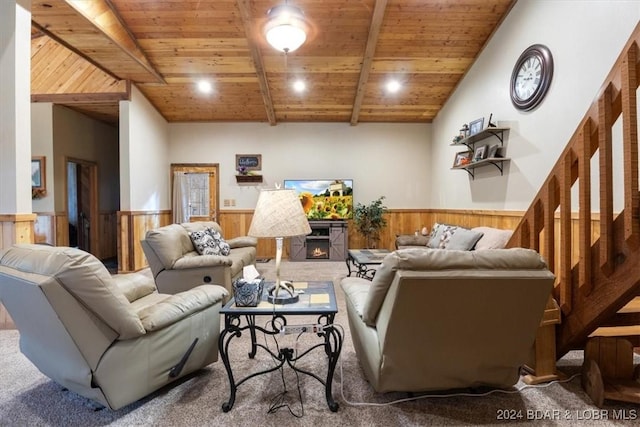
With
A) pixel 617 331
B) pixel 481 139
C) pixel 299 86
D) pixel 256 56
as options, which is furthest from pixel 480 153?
pixel 256 56

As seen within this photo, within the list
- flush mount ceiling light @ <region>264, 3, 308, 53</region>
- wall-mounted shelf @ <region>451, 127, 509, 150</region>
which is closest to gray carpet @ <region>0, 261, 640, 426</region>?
wall-mounted shelf @ <region>451, 127, 509, 150</region>

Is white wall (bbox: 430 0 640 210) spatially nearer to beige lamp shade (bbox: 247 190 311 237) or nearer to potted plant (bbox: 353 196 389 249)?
potted plant (bbox: 353 196 389 249)

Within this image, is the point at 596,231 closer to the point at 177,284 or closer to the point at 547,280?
the point at 547,280

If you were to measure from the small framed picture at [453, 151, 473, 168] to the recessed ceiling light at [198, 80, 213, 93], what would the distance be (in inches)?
171

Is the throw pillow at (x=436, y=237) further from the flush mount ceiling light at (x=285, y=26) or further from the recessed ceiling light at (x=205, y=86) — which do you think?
the recessed ceiling light at (x=205, y=86)

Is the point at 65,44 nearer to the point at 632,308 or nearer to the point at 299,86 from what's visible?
the point at 299,86

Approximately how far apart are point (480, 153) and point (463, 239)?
132 centimetres

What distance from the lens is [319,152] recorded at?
683 centimetres

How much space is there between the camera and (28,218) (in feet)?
9.82

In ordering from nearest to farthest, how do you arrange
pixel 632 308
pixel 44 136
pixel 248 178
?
1. pixel 632 308
2. pixel 44 136
3. pixel 248 178

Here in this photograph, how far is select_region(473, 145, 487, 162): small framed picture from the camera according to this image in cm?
439

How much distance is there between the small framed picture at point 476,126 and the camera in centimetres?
446

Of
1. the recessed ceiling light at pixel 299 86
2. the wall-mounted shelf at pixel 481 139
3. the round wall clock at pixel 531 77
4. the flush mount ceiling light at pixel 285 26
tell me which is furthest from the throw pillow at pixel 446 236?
the recessed ceiling light at pixel 299 86

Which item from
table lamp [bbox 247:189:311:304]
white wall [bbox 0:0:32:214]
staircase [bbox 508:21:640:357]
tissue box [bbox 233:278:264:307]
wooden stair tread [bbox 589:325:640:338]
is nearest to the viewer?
staircase [bbox 508:21:640:357]
